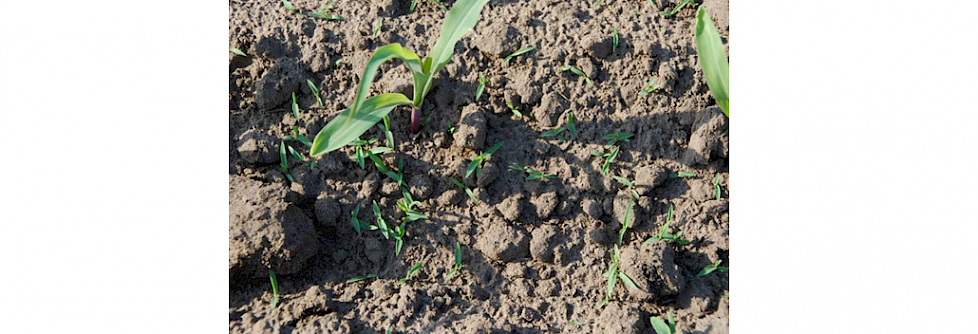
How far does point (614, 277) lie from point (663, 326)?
6.6 inches

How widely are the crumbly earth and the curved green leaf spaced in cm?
22

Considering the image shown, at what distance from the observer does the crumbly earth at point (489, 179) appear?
1.67 metres

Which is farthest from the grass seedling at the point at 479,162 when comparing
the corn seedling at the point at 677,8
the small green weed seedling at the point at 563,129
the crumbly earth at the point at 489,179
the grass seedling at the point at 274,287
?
the corn seedling at the point at 677,8

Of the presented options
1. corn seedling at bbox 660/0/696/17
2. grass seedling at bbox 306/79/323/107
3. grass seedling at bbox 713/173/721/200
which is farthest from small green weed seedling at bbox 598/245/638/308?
grass seedling at bbox 306/79/323/107

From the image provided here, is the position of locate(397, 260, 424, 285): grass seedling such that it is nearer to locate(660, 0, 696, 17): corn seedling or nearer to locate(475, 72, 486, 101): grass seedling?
locate(475, 72, 486, 101): grass seedling

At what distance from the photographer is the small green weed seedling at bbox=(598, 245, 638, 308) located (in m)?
1.68

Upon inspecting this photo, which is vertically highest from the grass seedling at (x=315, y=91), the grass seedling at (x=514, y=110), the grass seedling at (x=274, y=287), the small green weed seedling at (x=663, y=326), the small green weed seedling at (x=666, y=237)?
the grass seedling at (x=315, y=91)

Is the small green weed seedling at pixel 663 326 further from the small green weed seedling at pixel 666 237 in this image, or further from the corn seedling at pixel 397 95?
the corn seedling at pixel 397 95

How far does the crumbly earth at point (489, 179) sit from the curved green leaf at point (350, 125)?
0.72 ft

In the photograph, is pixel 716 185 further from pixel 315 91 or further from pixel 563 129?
pixel 315 91

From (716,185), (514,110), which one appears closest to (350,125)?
(514,110)

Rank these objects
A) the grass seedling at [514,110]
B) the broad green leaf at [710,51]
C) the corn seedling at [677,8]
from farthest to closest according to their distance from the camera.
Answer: the corn seedling at [677,8]
the grass seedling at [514,110]
the broad green leaf at [710,51]

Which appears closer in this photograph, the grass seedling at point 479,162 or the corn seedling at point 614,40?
the grass seedling at point 479,162

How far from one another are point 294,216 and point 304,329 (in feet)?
0.94
